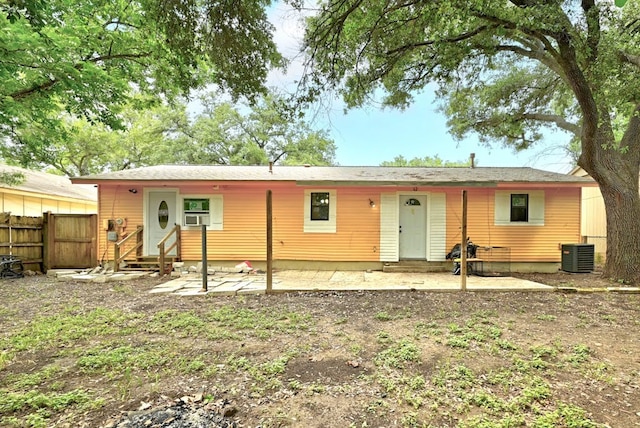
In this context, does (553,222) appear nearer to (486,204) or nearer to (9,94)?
(486,204)

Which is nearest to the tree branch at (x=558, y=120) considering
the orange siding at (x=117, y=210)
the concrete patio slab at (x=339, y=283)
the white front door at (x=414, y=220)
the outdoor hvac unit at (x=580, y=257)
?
the outdoor hvac unit at (x=580, y=257)

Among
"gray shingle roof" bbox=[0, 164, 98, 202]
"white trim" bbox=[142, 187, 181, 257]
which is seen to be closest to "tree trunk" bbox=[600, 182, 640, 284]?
"white trim" bbox=[142, 187, 181, 257]

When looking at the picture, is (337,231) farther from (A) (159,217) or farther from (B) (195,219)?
(A) (159,217)

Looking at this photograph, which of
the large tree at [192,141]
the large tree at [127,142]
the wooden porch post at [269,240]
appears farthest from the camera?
the large tree at [192,141]

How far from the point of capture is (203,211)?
8.73 meters

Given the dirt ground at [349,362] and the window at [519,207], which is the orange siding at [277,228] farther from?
the window at [519,207]

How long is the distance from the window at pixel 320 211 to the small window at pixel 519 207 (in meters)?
4.98

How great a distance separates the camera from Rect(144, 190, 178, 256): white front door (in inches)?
341

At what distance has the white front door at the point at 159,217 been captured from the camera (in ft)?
28.5

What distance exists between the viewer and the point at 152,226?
8711 mm

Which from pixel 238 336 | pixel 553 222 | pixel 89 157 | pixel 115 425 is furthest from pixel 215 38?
pixel 89 157

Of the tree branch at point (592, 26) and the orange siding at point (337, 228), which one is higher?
the tree branch at point (592, 26)

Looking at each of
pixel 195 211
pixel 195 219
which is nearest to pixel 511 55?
pixel 195 211

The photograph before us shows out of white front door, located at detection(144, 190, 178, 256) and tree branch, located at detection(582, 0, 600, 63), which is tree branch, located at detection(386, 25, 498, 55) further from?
white front door, located at detection(144, 190, 178, 256)
